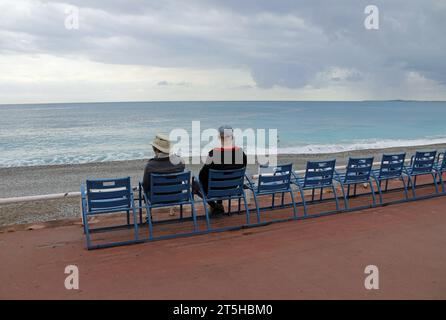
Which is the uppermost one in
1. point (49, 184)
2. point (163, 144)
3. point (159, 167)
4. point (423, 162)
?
point (163, 144)

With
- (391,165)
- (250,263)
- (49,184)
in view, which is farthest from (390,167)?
(49,184)

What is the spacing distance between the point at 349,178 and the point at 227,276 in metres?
3.71

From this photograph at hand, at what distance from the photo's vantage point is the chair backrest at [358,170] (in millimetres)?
6973

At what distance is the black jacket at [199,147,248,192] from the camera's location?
6109mm

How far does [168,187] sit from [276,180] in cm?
182

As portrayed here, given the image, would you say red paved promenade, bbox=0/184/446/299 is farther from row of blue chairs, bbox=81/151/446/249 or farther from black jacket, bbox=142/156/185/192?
black jacket, bbox=142/156/185/192

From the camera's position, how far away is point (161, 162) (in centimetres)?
585

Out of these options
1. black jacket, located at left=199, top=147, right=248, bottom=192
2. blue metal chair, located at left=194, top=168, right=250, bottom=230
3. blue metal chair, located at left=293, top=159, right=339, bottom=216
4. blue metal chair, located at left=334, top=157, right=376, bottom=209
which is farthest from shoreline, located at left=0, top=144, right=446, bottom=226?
blue metal chair, located at left=334, top=157, right=376, bottom=209

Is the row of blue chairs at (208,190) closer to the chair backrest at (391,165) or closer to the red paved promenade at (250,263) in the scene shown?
the chair backrest at (391,165)

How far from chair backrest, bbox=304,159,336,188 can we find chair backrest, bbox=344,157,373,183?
1.14 ft

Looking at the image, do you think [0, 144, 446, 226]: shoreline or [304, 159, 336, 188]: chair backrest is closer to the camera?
[304, 159, 336, 188]: chair backrest

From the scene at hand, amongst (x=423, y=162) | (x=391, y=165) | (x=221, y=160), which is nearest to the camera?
(x=221, y=160)

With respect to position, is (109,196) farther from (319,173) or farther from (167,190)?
(319,173)

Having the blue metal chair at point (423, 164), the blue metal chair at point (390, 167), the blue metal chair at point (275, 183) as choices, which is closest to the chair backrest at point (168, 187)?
the blue metal chair at point (275, 183)
